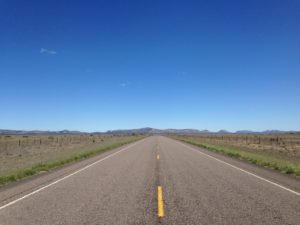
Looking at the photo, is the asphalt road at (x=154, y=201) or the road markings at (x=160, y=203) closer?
the asphalt road at (x=154, y=201)

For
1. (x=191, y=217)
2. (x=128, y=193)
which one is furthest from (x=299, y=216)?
(x=128, y=193)

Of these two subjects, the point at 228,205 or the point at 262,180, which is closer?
the point at 228,205

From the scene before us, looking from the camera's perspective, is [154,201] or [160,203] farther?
[154,201]

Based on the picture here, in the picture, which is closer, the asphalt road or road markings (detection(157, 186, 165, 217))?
the asphalt road

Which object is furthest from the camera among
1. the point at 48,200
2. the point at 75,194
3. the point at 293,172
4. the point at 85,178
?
the point at 293,172

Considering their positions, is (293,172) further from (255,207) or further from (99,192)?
(99,192)

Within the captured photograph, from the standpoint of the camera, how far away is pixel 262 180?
12711mm

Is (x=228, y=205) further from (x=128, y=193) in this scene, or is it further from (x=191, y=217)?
(x=128, y=193)

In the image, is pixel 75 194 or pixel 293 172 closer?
pixel 75 194

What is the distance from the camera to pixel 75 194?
32.5ft

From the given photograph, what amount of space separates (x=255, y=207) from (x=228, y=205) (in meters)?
0.65

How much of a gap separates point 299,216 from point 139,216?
139 inches

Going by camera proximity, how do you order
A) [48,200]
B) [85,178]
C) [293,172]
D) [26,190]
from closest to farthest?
[48,200], [26,190], [85,178], [293,172]

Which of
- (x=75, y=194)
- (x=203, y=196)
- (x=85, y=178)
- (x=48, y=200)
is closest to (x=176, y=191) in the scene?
(x=203, y=196)
